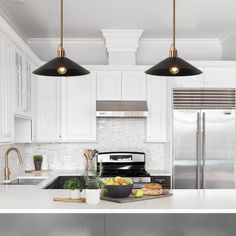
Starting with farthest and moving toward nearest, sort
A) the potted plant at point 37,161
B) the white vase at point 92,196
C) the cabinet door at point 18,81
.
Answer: the potted plant at point 37,161 → the cabinet door at point 18,81 → the white vase at point 92,196

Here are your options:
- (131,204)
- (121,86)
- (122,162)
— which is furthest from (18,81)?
(131,204)

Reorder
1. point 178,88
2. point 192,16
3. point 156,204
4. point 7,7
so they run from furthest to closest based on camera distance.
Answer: point 178,88 < point 192,16 < point 7,7 < point 156,204

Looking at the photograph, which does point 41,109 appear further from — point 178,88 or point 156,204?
point 156,204

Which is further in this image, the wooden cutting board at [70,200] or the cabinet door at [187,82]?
the cabinet door at [187,82]

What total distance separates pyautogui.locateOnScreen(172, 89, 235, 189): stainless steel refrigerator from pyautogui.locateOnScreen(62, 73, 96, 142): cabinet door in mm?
1147

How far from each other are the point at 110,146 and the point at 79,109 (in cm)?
74

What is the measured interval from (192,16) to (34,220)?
3235 mm

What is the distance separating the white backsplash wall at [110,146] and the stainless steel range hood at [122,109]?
0.41 metres

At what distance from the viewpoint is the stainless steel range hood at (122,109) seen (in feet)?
17.0

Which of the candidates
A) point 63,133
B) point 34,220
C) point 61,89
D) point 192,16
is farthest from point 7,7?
point 34,220

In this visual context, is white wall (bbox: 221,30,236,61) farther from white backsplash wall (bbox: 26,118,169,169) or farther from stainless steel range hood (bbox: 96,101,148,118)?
white backsplash wall (bbox: 26,118,169,169)

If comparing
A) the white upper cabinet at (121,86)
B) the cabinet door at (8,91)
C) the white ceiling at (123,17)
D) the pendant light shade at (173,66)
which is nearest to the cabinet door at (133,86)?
the white upper cabinet at (121,86)

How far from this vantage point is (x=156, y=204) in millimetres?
2688

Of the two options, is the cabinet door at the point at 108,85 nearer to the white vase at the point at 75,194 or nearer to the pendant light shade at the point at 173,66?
the pendant light shade at the point at 173,66
